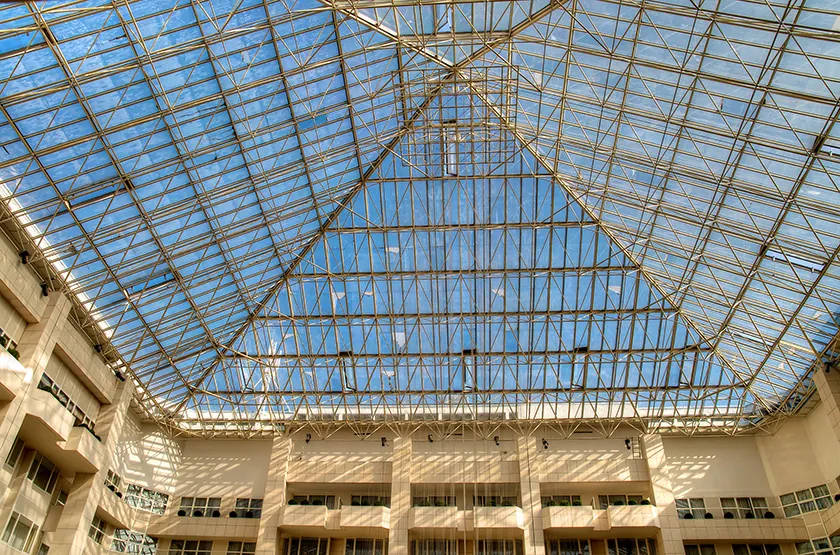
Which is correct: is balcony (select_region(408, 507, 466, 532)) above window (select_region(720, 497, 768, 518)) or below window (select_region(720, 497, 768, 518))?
below

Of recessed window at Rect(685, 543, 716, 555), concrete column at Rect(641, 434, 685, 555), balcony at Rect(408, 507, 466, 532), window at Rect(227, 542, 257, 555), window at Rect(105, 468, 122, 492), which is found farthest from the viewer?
window at Rect(227, 542, 257, 555)

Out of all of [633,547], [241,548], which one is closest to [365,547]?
[241,548]

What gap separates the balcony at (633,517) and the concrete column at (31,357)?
118ft

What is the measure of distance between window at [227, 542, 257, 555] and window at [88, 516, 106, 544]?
8867 millimetres

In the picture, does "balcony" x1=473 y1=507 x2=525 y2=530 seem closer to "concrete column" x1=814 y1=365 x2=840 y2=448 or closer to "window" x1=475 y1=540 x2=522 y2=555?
"window" x1=475 y1=540 x2=522 y2=555

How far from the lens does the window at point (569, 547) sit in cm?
4794

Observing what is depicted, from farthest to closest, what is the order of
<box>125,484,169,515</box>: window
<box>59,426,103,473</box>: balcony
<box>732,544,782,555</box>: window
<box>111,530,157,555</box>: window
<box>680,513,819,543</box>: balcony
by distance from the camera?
<box>125,484,169,515</box>: window < <box>732,544,782,555</box>: window < <box>111,530,157,555</box>: window < <box>680,513,819,543</box>: balcony < <box>59,426,103,473</box>: balcony

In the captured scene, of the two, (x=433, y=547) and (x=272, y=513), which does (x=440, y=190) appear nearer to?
(x=433, y=547)

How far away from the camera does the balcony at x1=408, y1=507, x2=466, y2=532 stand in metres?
46.5

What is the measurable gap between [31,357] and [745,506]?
46625 millimetres

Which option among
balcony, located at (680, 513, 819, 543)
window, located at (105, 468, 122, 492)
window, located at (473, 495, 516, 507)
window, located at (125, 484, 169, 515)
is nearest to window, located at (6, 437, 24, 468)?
window, located at (105, 468, 122, 492)

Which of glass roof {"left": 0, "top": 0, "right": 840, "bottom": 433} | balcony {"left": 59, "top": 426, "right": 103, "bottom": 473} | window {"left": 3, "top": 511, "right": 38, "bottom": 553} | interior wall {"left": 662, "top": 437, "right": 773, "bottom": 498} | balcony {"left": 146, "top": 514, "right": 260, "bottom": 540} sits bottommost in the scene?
window {"left": 3, "top": 511, "right": 38, "bottom": 553}

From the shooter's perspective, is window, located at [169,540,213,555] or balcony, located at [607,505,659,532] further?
window, located at [169,540,213,555]

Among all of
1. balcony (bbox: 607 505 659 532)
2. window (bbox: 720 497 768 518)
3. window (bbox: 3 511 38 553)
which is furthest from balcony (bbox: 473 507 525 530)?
window (bbox: 3 511 38 553)
